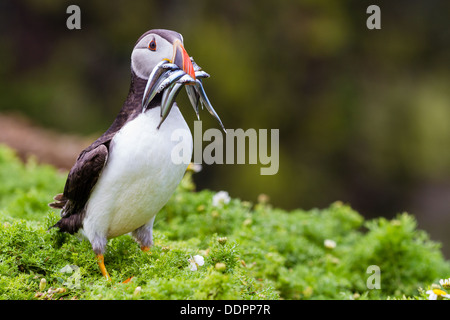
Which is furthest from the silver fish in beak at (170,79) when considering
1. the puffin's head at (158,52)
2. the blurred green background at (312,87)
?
the blurred green background at (312,87)

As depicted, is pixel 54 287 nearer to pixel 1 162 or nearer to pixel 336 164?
pixel 1 162

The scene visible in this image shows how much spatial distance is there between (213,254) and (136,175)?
445mm

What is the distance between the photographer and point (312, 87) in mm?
7719

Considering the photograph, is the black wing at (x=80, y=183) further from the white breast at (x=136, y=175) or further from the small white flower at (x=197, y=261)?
Result: the small white flower at (x=197, y=261)

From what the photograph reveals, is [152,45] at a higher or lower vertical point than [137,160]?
higher

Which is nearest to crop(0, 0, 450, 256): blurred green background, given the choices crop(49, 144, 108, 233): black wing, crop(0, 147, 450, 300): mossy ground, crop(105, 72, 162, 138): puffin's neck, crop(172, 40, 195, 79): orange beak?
crop(0, 147, 450, 300): mossy ground

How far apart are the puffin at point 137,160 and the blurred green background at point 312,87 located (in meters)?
4.85

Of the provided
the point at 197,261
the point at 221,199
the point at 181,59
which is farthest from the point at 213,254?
the point at 221,199

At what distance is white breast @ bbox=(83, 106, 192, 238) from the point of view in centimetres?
218

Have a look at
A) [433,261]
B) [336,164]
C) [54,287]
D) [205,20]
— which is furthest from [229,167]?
[54,287]

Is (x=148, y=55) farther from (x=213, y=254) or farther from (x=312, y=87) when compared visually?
(x=312, y=87)

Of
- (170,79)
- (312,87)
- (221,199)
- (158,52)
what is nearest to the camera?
(170,79)

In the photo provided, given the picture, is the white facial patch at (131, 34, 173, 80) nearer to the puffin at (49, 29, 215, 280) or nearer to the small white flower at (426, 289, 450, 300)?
the puffin at (49, 29, 215, 280)
